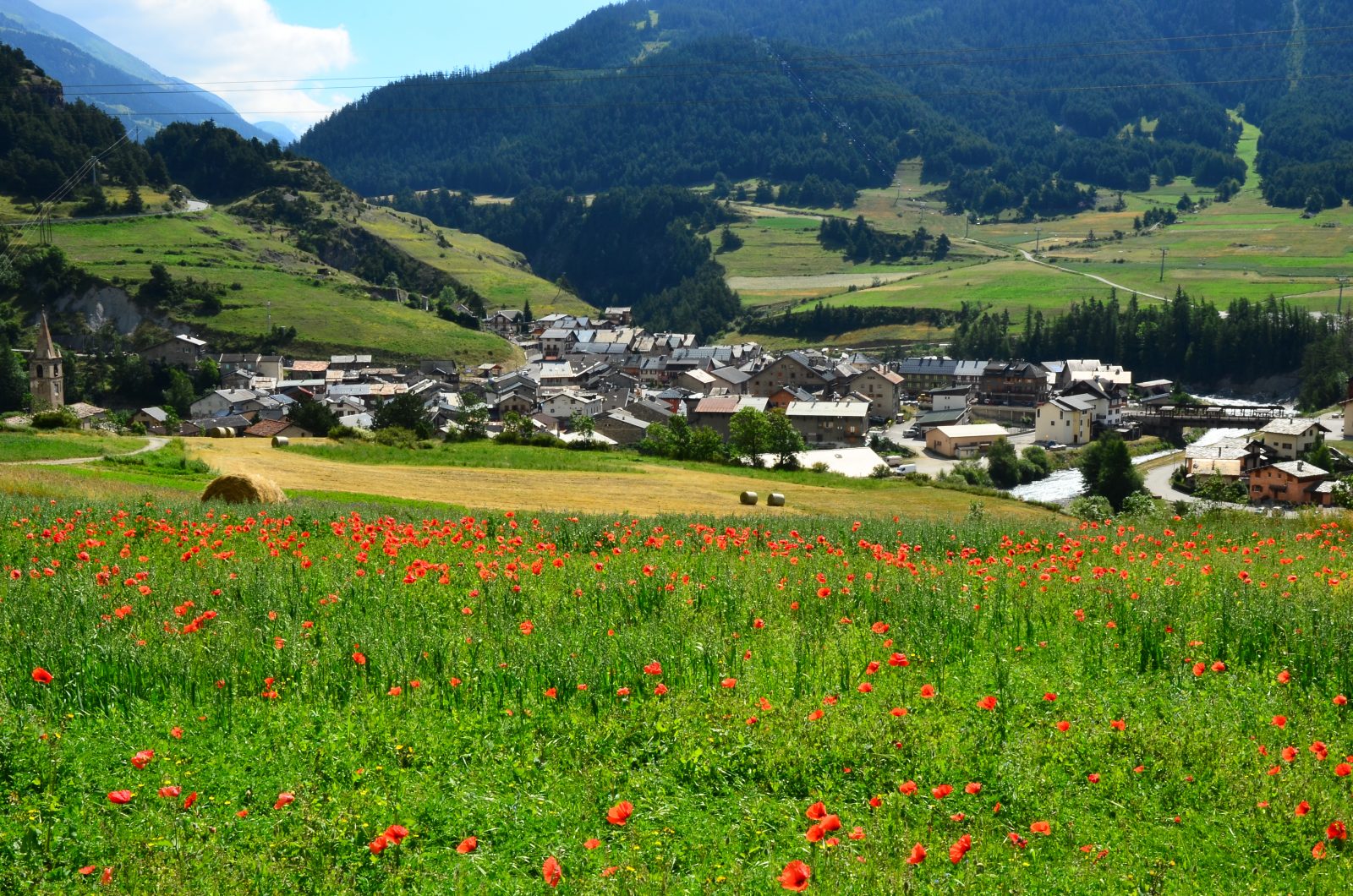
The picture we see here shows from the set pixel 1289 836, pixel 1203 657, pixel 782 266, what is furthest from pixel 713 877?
pixel 782 266

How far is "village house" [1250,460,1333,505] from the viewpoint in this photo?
62.4 metres

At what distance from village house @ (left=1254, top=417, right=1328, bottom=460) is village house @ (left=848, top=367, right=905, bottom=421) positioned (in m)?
36.5

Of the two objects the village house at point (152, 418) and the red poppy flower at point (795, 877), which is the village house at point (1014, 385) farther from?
the red poppy flower at point (795, 877)

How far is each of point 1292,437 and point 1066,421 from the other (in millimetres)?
20952

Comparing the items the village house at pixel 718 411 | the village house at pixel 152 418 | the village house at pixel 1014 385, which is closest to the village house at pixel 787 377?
the village house at pixel 718 411

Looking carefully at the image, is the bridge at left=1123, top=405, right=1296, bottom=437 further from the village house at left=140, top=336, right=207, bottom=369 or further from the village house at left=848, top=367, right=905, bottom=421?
the village house at left=140, top=336, right=207, bottom=369

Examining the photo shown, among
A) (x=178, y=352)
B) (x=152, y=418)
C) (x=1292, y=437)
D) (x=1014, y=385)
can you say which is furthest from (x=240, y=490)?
(x=1014, y=385)

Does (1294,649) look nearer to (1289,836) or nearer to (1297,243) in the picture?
(1289,836)

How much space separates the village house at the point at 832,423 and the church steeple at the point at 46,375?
52.0 meters

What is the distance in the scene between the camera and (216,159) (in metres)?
162

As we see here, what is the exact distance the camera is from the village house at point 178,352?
100875 mm

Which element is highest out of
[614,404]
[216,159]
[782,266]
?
[216,159]

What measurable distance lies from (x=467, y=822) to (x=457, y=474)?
3182cm

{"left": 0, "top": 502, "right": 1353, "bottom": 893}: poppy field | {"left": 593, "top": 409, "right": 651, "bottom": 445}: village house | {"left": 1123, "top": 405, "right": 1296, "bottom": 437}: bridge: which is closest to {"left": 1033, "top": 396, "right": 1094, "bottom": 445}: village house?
{"left": 1123, "top": 405, "right": 1296, "bottom": 437}: bridge
